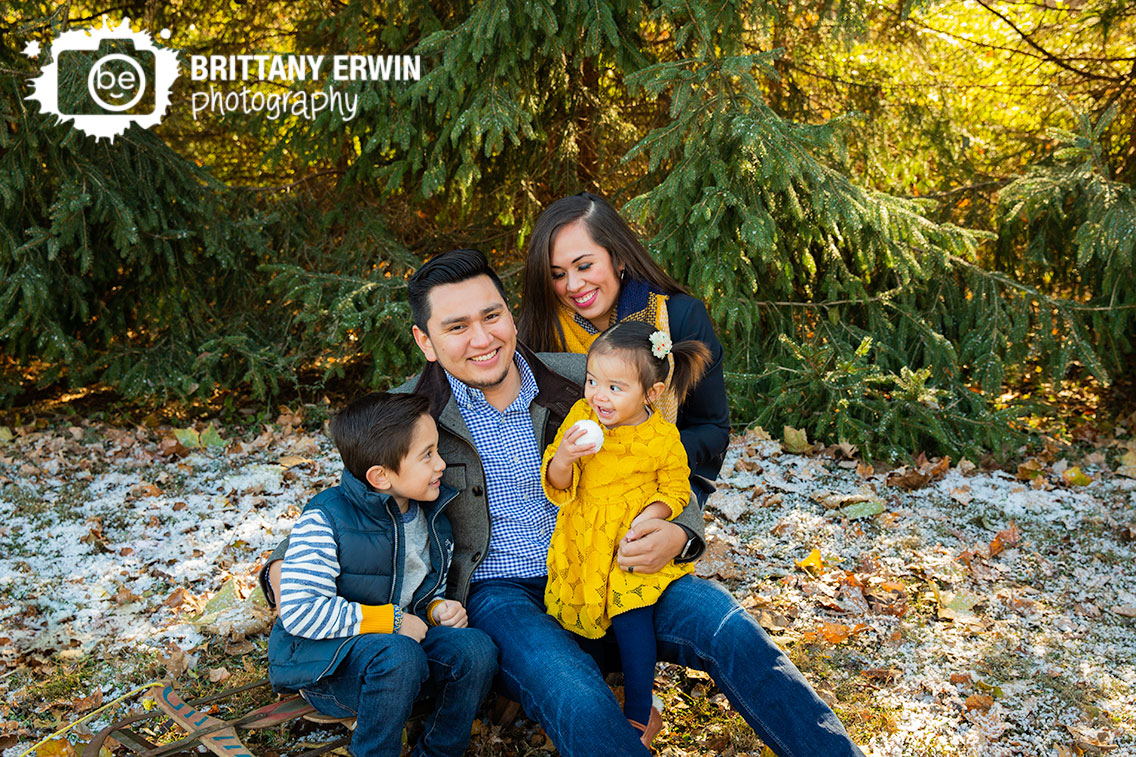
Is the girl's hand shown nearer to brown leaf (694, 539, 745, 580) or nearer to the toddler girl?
the toddler girl

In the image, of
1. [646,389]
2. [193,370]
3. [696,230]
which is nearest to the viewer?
[646,389]

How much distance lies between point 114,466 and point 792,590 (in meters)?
3.95

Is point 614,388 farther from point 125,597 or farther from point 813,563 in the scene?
point 125,597

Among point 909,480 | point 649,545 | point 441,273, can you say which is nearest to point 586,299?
point 441,273

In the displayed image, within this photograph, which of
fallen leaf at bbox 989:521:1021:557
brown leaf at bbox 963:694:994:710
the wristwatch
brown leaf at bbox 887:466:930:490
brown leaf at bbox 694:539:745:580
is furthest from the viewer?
brown leaf at bbox 887:466:930:490

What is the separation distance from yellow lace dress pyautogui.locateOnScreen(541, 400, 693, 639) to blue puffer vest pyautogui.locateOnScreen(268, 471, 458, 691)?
1.48 feet

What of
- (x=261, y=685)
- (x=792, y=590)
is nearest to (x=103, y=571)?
(x=261, y=685)

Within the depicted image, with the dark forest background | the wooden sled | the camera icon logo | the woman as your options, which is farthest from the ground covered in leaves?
the camera icon logo

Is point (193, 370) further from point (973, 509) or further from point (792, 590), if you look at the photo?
point (973, 509)

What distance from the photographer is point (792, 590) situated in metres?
3.59

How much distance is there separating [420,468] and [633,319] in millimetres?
902

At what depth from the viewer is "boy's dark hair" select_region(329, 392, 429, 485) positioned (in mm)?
2369

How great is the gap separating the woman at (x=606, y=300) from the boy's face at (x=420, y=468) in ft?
2.53

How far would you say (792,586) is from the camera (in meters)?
3.62
